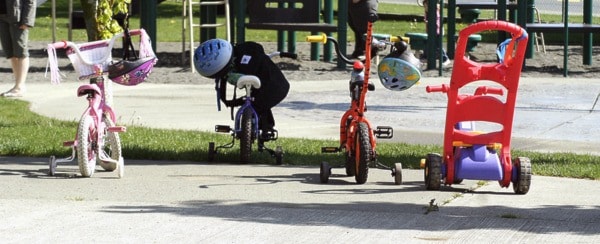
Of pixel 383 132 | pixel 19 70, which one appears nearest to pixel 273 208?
pixel 383 132

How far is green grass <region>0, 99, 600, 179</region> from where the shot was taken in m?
10.6

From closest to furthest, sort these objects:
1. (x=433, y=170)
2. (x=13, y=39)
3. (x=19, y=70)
Result: (x=433, y=170), (x=13, y=39), (x=19, y=70)

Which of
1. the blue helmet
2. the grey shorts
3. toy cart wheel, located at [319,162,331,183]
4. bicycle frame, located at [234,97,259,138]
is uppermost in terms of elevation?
the blue helmet

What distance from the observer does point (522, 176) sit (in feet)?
29.4

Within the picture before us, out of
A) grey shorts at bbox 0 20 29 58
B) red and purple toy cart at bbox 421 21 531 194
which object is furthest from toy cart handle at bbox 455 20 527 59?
grey shorts at bbox 0 20 29 58

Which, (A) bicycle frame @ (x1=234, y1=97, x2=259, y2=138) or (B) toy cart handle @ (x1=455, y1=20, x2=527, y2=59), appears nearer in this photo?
(B) toy cart handle @ (x1=455, y1=20, x2=527, y2=59)

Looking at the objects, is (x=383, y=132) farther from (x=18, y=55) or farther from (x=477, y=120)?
(x=18, y=55)

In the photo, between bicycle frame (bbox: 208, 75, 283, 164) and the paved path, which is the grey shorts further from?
bicycle frame (bbox: 208, 75, 283, 164)

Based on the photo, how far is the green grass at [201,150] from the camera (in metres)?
Answer: 10.6

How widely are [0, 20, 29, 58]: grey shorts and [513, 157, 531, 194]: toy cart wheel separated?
24.7 ft

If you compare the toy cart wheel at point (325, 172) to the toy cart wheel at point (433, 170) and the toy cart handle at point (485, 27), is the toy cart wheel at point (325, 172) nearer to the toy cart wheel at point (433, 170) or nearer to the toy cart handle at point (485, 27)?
the toy cart wheel at point (433, 170)

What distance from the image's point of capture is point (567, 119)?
1380cm

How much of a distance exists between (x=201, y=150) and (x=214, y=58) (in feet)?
3.29

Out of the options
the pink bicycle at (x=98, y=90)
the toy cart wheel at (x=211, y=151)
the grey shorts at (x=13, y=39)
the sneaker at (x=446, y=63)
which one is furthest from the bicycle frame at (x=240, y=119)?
the sneaker at (x=446, y=63)
